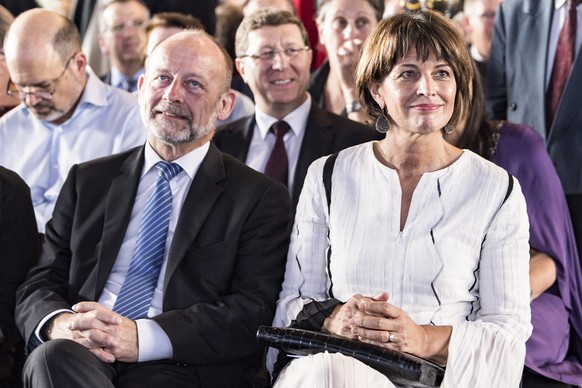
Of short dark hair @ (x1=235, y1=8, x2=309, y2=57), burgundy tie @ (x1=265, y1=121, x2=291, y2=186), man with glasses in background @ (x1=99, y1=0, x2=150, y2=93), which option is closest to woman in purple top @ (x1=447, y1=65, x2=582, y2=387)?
burgundy tie @ (x1=265, y1=121, x2=291, y2=186)

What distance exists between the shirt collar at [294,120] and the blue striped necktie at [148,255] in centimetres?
91

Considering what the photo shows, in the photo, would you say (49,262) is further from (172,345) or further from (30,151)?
(30,151)

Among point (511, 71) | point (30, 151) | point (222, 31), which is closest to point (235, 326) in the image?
point (30, 151)

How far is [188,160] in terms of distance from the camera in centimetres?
345

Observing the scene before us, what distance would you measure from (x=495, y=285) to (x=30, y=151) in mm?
2230

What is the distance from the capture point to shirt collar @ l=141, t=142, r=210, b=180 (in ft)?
11.3

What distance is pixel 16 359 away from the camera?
3.64 m

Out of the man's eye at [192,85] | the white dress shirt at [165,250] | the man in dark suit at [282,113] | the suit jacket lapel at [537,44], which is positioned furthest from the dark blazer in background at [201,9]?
the white dress shirt at [165,250]

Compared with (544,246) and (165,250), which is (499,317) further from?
(165,250)

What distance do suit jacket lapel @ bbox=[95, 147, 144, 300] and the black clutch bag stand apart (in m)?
0.62

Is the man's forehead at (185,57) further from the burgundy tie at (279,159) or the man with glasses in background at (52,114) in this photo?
the man with glasses in background at (52,114)

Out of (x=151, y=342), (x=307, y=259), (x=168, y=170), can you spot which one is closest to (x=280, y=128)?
(x=168, y=170)

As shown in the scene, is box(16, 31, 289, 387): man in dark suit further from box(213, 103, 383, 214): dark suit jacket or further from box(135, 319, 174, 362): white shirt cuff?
box(213, 103, 383, 214): dark suit jacket

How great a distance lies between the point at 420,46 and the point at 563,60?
1.51 meters
